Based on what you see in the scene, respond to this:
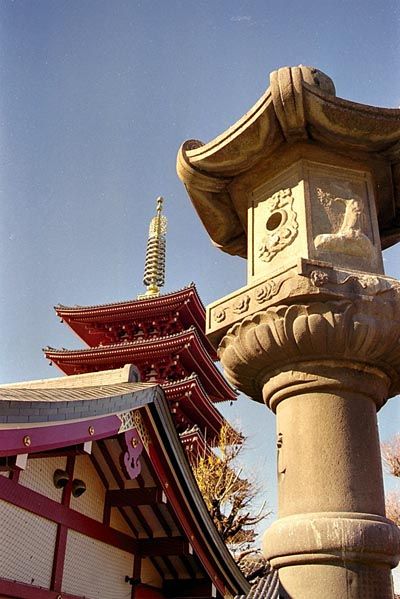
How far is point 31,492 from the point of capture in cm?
507

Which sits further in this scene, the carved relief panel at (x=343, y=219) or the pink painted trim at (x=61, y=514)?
the pink painted trim at (x=61, y=514)

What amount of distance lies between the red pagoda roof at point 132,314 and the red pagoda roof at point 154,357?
0.94 metres

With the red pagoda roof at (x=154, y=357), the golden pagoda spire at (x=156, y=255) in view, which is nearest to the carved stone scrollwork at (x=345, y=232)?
the red pagoda roof at (x=154, y=357)

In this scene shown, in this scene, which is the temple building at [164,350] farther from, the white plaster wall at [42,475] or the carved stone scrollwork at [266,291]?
the carved stone scrollwork at [266,291]

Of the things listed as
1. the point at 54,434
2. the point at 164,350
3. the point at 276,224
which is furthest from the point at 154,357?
the point at 276,224

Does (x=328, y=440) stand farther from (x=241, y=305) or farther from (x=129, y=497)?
(x=129, y=497)

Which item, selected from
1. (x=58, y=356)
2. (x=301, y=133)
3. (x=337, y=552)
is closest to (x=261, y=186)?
(x=301, y=133)

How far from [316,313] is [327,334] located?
5.2 inches

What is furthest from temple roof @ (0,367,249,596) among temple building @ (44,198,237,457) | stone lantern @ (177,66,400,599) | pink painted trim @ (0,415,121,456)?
temple building @ (44,198,237,457)

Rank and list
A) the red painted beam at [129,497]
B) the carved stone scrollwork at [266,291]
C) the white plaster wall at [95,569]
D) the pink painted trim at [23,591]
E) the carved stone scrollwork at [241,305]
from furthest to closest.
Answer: the red painted beam at [129,497]
the white plaster wall at [95,569]
the pink painted trim at [23,591]
the carved stone scrollwork at [241,305]
the carved stone scrollwork at [266,291]

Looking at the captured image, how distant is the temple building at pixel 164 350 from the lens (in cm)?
1936

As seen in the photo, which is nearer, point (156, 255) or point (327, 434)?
point (327, 434)

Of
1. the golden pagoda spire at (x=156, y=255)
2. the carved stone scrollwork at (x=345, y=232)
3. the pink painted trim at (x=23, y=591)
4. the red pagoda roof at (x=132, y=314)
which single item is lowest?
the pink painted trim at (x=23, y=591)

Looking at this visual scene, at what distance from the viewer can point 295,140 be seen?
3.96 metres
